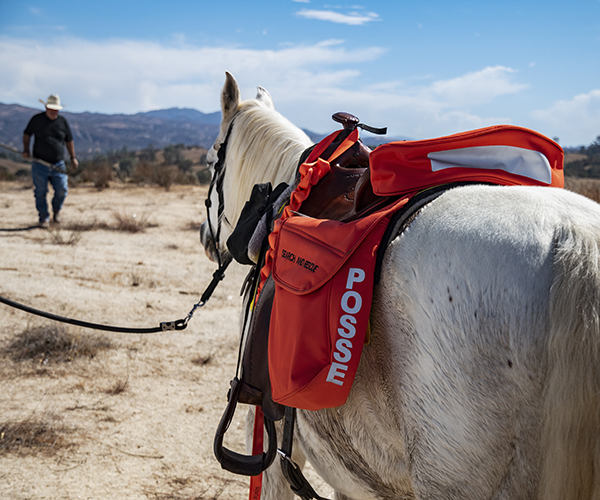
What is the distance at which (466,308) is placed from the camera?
3.26 ft

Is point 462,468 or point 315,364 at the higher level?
point 315,364

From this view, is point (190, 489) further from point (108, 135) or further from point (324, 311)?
point (108, 135)

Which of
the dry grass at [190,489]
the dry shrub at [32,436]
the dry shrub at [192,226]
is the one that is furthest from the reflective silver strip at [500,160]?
the dry shrub at [192,226]

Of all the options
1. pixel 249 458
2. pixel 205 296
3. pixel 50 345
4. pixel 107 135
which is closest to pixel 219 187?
pixel 205 296

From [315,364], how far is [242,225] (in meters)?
0.84

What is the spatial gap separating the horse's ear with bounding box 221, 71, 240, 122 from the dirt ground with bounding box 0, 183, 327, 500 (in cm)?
92

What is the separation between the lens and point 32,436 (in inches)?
112

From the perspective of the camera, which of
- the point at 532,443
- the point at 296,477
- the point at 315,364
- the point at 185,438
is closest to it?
the point at 532,443

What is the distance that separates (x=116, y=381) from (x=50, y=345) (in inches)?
32.3

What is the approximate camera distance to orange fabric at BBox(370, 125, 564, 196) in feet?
4.19

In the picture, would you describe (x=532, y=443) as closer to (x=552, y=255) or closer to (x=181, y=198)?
(x=552, y=255)

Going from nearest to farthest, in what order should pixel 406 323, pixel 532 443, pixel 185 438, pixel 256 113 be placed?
pixel 532 443 → pixel 406 323 → pixel 256 113 → pixel 185 438

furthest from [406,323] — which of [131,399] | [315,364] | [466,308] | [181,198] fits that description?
[181,198]

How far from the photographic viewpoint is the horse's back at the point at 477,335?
36.1 inches
